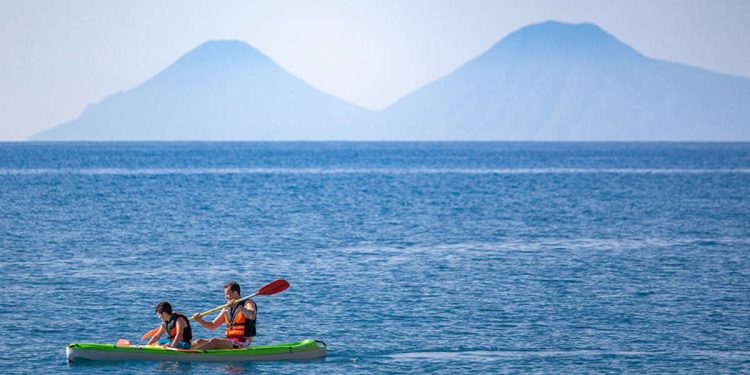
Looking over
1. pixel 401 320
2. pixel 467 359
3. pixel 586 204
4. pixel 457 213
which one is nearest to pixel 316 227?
pixel 457 213

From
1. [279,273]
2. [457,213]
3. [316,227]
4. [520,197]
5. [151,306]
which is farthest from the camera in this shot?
[520,197]

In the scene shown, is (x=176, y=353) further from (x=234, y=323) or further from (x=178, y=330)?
(x=234, y=323)

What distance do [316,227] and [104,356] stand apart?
38491 mm

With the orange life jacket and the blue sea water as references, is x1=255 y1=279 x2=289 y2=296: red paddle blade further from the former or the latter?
the orange life jacket

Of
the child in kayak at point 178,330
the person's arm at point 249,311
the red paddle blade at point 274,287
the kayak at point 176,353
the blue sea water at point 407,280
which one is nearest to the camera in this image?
the child in kayak at point 178,330

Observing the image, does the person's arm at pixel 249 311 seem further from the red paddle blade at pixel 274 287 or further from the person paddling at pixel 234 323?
the red paddle blade at pixel 274 287

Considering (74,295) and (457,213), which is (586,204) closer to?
(457,213)

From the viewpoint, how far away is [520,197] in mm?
96812

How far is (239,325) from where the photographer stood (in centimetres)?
2908

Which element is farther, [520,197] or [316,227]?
[520,197]

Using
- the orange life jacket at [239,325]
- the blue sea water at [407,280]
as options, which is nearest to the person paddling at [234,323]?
the orange life jacket at [239,325]

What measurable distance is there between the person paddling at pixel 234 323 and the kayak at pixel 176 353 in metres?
0.19

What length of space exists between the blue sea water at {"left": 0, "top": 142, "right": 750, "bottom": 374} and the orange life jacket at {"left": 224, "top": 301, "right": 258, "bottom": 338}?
88 cm

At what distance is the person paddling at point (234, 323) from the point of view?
28641mm
